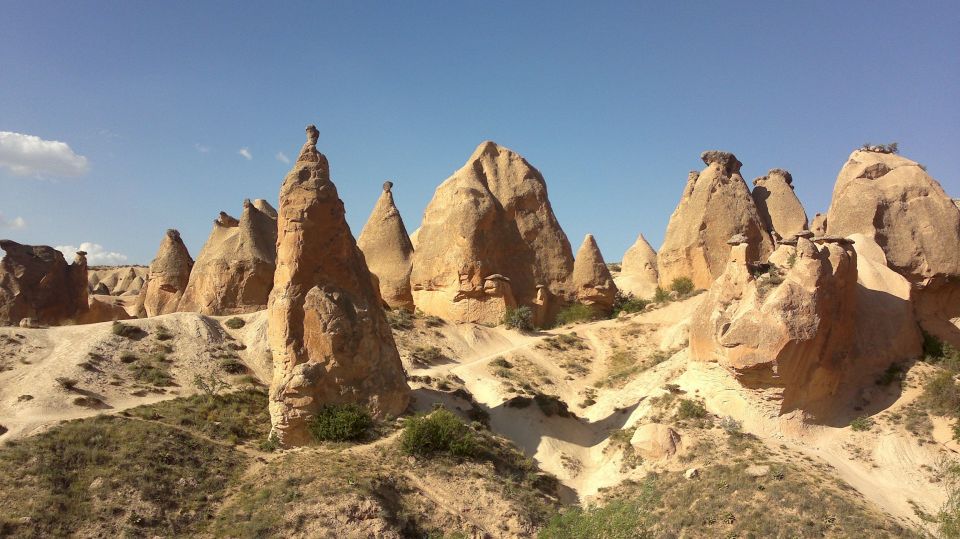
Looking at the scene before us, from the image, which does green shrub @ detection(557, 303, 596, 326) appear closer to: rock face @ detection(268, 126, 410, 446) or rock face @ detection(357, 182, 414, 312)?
rock face @ detection(357, 182, 414, 312)

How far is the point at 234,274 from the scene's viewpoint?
33.1 metres

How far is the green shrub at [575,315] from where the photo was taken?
3609 centimetres

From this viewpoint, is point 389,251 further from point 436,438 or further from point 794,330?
point 794,330

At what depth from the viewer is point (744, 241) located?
75.0 feet

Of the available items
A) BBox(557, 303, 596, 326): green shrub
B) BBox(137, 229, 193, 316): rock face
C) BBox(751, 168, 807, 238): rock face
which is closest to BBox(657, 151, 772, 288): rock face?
BBox(751, 168, 807, 238): rock face

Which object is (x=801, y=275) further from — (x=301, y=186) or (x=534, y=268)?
(x=534, y=268)

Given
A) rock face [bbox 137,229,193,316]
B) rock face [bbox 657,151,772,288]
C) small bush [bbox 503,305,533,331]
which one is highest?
rock face [bbox 657,151,772,288]

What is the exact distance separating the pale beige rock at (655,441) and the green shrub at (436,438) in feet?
15.3

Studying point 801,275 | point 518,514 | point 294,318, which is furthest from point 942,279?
point 294,318

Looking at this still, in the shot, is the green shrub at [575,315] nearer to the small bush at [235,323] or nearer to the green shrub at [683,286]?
the green shrub at [683,286]

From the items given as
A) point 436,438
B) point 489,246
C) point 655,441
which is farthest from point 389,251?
point 655,441

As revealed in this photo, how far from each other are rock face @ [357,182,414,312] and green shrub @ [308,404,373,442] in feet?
55.5

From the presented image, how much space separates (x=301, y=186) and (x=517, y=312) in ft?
48.2

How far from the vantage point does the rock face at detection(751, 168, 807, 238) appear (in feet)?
126
